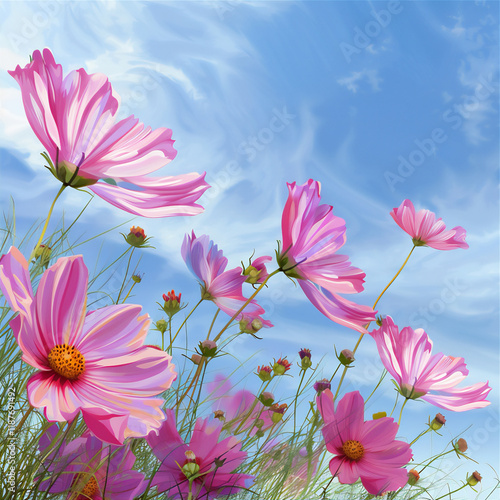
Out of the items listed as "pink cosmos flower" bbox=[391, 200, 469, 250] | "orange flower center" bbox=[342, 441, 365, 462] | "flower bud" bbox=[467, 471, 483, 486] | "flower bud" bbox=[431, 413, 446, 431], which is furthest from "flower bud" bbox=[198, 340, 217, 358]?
"flower bud" bbox=[467, 471, 483, 486]

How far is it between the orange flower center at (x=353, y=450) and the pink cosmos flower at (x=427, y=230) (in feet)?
1.46

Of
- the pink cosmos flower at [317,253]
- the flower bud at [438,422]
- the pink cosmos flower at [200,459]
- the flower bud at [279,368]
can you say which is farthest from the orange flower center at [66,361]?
the flower bud at [438,422]

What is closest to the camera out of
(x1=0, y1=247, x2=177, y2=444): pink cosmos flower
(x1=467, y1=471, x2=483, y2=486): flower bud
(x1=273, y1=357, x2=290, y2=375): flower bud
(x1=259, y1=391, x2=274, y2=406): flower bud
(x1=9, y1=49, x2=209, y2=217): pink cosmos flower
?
(x1=0, y1=247, x2=177, y2=444): pink cosmos flower

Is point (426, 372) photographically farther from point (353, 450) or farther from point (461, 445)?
point (461, 445)

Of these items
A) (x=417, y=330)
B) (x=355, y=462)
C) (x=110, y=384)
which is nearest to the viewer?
(x=110, y=384)

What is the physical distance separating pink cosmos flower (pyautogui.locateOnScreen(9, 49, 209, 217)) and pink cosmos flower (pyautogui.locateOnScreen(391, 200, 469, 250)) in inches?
24.0

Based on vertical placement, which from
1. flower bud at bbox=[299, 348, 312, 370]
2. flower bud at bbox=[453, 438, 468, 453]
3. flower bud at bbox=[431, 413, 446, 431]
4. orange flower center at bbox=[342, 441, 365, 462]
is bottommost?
orange flower center at bbox=[342, 441, 365, 462]

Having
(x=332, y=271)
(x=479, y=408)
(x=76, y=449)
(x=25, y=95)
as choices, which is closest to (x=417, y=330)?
(x=479, y=408)

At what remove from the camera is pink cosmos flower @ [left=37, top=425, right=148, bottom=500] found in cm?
53

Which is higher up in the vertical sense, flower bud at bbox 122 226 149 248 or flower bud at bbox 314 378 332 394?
flower bud at bbox 122 226 149 248

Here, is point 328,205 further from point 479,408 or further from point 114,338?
point 479,408

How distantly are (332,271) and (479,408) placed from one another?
1.36 ft

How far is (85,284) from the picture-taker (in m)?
0.43

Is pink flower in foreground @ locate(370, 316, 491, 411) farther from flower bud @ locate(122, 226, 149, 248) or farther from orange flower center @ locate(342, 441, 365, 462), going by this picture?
flower bud @ locate(122, 226, 149, 248)
